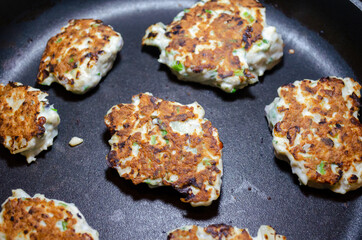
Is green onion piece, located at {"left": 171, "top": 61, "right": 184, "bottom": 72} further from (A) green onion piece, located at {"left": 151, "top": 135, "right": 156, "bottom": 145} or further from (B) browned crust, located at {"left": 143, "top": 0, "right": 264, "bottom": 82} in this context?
(A) green onion piece, located at {"left": 151, "top": 135, "right": 156, "bottom": 145}

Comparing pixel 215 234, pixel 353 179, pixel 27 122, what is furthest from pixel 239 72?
pixel 27 122

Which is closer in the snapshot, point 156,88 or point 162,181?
point 162,181

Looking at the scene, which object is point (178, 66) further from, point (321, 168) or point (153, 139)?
point (321, 168)

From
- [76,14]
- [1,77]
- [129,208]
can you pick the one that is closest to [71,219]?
[129,208]

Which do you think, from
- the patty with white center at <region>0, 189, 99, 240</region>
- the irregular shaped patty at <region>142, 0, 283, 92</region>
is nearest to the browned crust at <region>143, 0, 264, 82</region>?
the irregular shaped patty at <region>142, 0, 283, 92</region>

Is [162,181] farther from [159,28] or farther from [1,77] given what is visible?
[1,77]

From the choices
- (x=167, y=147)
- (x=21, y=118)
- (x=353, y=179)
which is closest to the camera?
(x=353, y=179)
